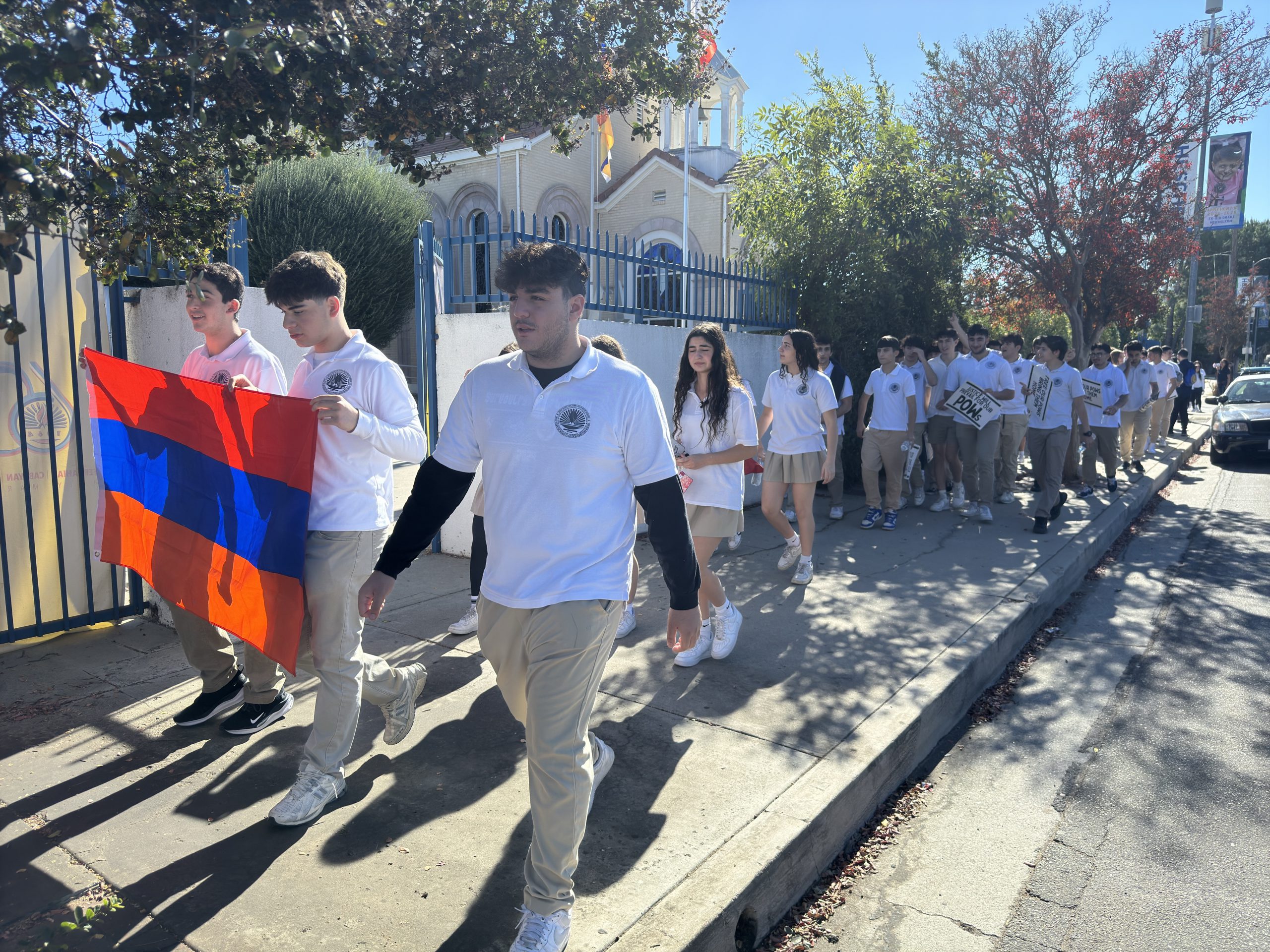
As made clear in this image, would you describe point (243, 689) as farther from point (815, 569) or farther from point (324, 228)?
point (324, 228)

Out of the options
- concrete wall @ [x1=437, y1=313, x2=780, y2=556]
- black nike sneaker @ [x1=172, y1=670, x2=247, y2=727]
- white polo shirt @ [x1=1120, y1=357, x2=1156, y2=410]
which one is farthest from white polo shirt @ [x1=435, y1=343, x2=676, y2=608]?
white polo shirt @ [x1=1120, y1=357, x2=1156, y2=410]

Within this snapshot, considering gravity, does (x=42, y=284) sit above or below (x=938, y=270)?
below

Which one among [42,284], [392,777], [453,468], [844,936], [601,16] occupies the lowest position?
[844,936]

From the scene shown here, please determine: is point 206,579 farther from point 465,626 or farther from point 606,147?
point 606,147

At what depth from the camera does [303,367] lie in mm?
3350

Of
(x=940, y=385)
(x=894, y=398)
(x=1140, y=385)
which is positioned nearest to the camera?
(x=894, y=398)

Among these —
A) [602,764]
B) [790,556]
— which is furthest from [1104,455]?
[602,764]

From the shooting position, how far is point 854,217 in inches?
411

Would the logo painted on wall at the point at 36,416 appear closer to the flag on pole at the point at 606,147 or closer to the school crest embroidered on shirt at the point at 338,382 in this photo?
the school crest embroidered on shirt at the point at 338,382

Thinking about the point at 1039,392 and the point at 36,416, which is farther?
the point at 1039,392

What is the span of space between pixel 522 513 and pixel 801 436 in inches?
169

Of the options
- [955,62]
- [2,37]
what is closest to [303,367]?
[2,37]

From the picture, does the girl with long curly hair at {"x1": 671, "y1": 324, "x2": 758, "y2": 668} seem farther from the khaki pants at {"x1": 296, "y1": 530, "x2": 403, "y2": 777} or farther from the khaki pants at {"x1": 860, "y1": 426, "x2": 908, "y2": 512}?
the khaki pants at {"x1": 860, "y1": 426, "x2": 908, "y2": 512}

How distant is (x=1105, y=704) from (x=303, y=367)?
4367 mm
